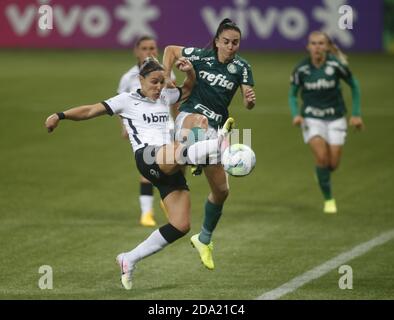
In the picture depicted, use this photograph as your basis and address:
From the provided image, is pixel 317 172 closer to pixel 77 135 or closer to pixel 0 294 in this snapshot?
pixel 0 294

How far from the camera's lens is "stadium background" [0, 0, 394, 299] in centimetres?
1299

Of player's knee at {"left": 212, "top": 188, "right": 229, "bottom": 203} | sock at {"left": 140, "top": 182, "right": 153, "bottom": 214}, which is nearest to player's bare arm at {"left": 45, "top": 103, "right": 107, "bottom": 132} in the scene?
player's knee at {"left": 212, "top": 188, "right": 229, "bottom": 203}

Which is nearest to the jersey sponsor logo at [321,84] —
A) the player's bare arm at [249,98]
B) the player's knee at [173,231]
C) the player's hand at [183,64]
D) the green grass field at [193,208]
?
the green grass field at [193,208]

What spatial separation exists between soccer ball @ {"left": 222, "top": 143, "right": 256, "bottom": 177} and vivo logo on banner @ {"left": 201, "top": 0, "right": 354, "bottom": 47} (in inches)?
908

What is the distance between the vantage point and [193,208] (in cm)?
1750

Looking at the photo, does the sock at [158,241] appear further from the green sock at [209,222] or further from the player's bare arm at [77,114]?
the player's bare arm at [77,114]

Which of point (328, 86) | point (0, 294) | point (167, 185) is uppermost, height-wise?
point (328, 86)

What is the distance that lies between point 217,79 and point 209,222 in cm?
168

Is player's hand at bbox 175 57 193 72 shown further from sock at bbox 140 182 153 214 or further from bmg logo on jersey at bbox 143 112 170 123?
sock at bbox 140 182 153 214

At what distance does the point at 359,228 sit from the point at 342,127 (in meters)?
2.01

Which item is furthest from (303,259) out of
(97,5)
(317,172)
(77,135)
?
(97,5)

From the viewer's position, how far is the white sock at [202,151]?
38.8 ft

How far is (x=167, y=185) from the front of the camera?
12.2 meters

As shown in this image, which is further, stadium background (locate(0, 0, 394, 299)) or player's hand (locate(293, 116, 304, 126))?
player's hand (locate(293, 116, 304, 126))
